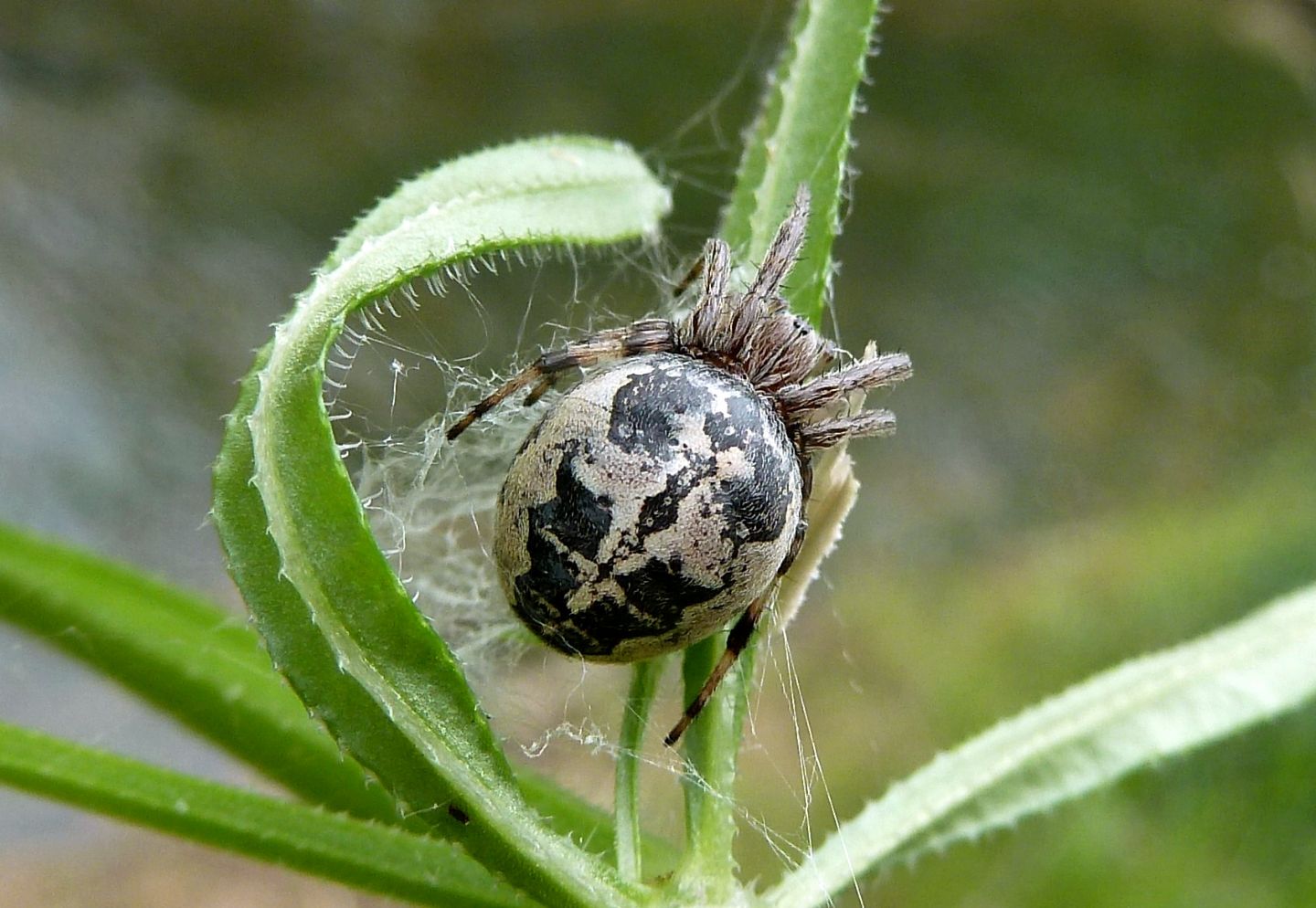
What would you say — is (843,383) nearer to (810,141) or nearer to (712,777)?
(810,141)

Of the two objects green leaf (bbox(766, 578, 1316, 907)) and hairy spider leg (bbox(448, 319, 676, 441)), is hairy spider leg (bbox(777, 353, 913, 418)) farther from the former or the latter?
green leaf (bbox(766, 578, 1316, 907))

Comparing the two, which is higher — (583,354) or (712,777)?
(583,354)

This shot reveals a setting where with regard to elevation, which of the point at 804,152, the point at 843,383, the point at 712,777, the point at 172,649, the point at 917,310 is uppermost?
the point at 804,152

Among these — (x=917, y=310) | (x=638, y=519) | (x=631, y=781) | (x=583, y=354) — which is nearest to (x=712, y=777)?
(x=631, y=781)

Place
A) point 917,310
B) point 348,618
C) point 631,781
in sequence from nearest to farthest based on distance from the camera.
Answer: point 348,618
point 631,781
point 917,310

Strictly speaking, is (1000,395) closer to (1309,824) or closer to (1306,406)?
(1306,406)

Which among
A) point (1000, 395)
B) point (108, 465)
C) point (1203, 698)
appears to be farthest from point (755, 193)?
point (1000, 395)
